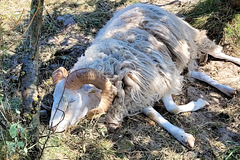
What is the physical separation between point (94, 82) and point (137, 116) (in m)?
0.85

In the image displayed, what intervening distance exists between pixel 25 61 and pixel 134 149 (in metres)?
1.65

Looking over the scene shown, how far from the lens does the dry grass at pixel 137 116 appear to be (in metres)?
3.07

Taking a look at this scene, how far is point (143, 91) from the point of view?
3.69m

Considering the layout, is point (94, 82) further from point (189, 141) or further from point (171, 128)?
point (189, 141)

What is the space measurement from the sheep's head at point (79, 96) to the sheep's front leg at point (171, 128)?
0.64 meters

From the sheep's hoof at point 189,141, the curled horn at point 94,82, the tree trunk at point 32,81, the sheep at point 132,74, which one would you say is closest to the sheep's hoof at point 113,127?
the sheep at point 132,74

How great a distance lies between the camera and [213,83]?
4.25 metres

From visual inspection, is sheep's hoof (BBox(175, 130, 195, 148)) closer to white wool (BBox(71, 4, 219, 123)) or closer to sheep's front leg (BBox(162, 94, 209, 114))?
sheep's front leg (BBox(162, 94, 209, 114))

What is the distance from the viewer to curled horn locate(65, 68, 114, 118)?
128 inches

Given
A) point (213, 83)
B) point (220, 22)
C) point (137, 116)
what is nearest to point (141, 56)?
point (137, 116)

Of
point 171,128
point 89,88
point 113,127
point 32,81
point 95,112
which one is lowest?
point 113,127

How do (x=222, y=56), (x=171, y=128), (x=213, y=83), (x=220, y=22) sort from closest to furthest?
(x=171, y=128) < (x=213, y=83) < (x=222, y=56) < (x=220, y=22)

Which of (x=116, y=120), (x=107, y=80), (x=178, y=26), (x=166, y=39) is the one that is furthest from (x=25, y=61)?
(x=178, y=26)

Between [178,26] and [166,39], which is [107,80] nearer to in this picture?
[166,39]
